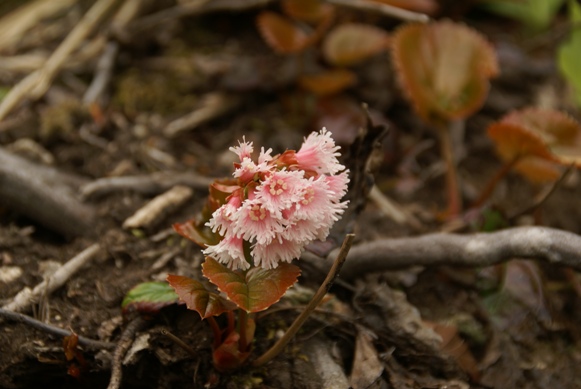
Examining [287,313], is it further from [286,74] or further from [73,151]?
[286,74]

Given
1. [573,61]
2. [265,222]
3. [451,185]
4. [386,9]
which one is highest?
[386,9]

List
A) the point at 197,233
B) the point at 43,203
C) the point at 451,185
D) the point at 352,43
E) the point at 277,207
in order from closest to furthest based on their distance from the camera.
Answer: the point at 277,207 < the point at 197,233 < the point at 43,203 < the point at 451,185 < the point at 352,43

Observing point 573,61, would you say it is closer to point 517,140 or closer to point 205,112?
point 517,140

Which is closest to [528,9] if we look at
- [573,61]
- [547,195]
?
[573,61]

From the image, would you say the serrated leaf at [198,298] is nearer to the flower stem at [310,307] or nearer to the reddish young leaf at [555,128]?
the flower stem at [310,307]

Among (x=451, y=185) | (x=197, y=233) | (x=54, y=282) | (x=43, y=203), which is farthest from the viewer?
(x=451, y=185)

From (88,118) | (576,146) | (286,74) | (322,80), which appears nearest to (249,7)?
(286,74)

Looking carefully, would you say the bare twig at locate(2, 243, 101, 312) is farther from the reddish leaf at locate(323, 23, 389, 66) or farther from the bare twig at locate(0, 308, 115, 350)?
the reddish leaf at locate(323, 23, 389, 66)
